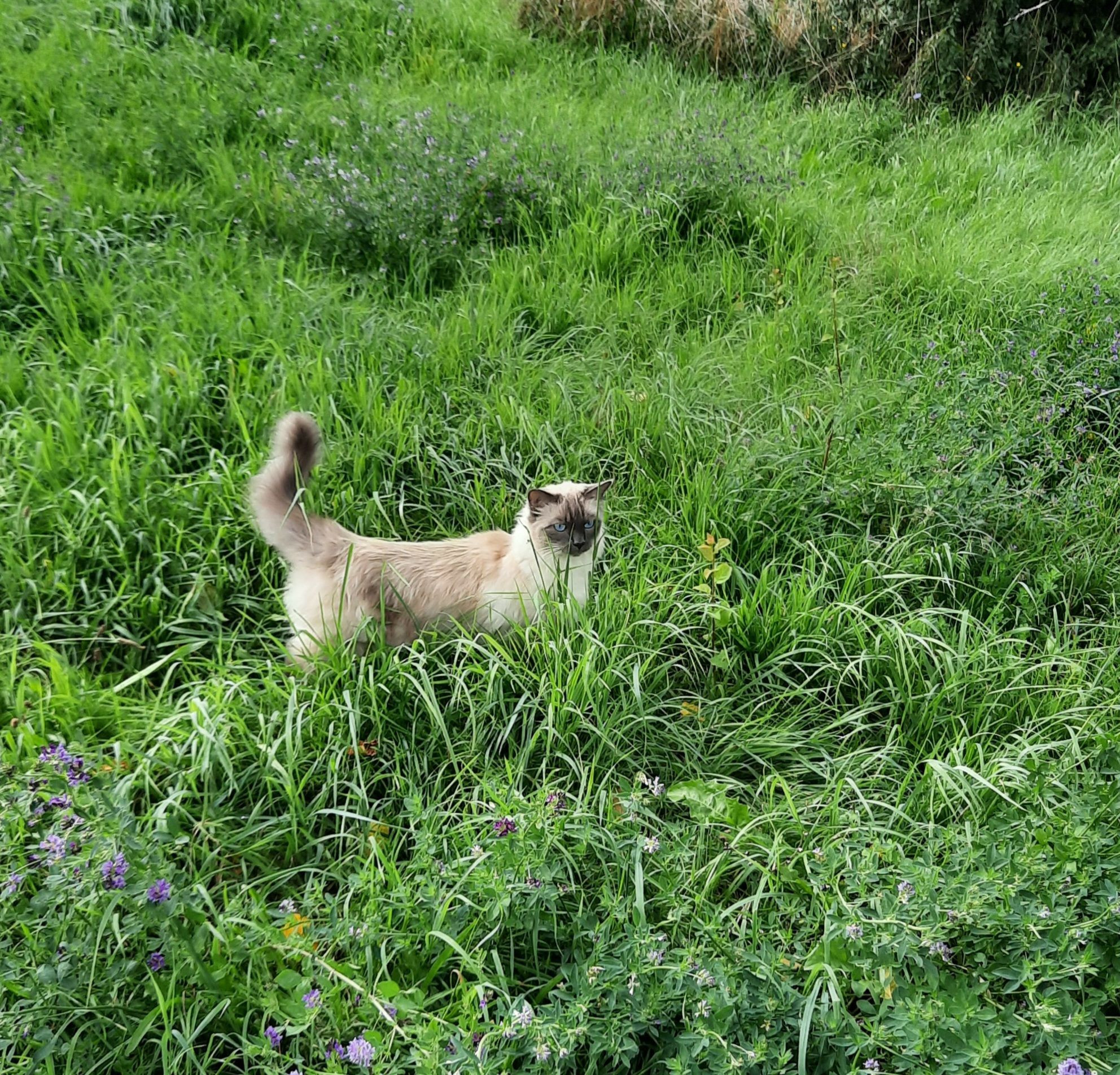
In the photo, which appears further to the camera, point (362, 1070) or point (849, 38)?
point (849, 38)

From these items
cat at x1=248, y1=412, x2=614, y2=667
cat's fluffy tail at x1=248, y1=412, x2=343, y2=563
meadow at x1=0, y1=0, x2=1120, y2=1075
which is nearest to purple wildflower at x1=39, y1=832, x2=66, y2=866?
meadow at x1=0, y1=0, x2=1120, y2=1075

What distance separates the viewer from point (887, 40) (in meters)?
6.09

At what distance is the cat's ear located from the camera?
2598mm

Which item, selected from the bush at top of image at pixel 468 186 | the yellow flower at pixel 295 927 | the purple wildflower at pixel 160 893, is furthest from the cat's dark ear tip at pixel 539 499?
the bush at top of image at pixel 468 186

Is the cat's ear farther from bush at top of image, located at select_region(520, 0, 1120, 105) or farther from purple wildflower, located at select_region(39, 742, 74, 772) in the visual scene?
bush at top of image, located at select_region(520, 0, 1120, 105)

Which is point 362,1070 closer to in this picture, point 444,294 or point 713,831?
point 713,831

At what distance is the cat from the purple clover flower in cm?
88

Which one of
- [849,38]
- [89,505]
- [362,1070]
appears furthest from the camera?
[849,38]

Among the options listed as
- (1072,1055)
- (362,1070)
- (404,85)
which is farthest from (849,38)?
(362,1070)

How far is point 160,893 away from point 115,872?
97 mm

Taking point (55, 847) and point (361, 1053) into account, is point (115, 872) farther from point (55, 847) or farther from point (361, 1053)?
point (361, 1053)

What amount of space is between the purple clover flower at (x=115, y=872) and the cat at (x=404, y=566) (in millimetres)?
882

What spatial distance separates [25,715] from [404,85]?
4764 mm

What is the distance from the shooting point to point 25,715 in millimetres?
2154
